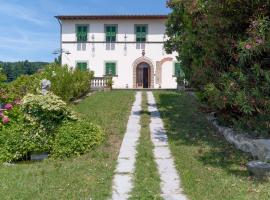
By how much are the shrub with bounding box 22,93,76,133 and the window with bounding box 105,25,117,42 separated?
26283mm

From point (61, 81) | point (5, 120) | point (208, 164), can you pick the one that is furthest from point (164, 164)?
point (61, 81)

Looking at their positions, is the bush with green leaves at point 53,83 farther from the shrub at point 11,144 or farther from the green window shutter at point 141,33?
the green window shutter at point 141,33

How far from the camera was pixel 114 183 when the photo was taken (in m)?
6.81

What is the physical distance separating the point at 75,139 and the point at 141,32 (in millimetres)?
27342

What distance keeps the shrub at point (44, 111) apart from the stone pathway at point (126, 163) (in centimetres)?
169

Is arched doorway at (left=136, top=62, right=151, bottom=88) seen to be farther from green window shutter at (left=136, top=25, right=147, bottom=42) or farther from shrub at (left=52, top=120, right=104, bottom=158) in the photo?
shrub at (left=52, top=120, right=104, bottom=158)

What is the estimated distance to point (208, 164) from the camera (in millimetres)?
8023

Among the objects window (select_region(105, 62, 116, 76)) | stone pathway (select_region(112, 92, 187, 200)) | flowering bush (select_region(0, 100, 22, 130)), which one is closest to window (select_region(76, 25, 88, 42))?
window (select_region(105, 62, 116, 76))

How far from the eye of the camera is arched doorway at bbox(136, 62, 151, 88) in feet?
118

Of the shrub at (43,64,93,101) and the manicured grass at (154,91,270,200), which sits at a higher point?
the shrub at (43,64,93,101)

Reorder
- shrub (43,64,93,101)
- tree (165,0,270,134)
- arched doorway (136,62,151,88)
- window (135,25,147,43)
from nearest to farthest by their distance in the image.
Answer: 1. tree (165,0,270,134)
2. shrub (43,64,93,101)
3. window (135,25,147,43)
4. arched doorway (136,62,151,88)

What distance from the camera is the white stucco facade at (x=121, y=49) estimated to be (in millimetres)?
35594

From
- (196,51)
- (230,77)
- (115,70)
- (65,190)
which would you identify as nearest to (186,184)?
(65,190)

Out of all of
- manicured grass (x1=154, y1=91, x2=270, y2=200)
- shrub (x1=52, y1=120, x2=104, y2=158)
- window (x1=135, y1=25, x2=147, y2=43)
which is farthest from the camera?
window (x1=135, y1=25, x2=147, y2=43)
